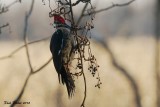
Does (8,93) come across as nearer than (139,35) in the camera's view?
No

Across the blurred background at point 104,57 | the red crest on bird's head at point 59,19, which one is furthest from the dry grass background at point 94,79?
the red crest on bird's head at point 59,19

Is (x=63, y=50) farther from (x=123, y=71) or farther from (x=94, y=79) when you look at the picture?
(x=123, y=71)

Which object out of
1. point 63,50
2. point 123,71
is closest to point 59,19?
point 63,50

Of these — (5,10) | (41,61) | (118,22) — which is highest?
Result: (5,10)

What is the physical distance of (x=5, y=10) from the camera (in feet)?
9.15

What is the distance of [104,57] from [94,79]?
16 cm

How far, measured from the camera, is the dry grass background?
8.87 feet

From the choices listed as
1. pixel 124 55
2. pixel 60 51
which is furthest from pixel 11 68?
pixel 124 55

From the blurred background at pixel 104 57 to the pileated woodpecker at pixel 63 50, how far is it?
0.12 feet

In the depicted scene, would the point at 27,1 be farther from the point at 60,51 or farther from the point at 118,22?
the point at 118,22

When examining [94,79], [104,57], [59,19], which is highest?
[59,19]

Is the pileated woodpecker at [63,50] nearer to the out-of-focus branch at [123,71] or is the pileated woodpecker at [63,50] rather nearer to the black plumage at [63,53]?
the black plumage at [63,53]

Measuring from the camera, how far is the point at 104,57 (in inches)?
108

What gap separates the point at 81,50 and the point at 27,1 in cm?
49
